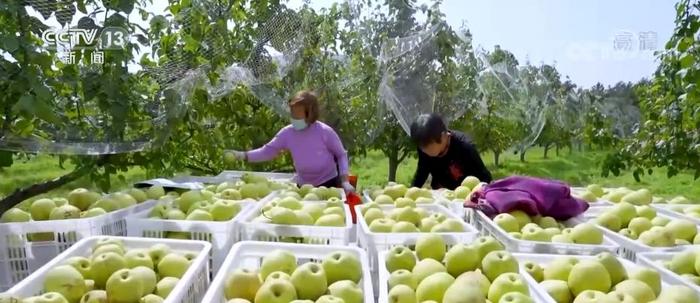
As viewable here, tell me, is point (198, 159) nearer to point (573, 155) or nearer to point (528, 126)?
point (528, 126)

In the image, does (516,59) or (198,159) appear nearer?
(198,159)

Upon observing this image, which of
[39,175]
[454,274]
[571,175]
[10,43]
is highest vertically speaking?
[10,43]

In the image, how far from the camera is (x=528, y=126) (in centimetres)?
1121

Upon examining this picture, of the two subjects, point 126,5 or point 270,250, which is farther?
point 126,5

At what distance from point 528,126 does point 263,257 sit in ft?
32.7

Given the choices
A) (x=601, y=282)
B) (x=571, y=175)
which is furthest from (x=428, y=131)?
(x=571, y=175)

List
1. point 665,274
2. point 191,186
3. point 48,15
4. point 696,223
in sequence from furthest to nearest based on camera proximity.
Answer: point 191,186
point 48,15
point 696,223
point 665,274

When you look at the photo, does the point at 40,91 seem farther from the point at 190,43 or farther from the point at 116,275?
the point at 190,43

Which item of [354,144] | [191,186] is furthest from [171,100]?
[354,144]

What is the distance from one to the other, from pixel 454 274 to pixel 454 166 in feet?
8.43

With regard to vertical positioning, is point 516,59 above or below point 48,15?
above

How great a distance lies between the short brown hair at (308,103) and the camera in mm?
4574

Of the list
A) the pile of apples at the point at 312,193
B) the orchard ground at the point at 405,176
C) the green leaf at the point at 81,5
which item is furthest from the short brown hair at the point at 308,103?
the orchard ground at the point at 405,176

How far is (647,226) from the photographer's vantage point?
8.72 ft
